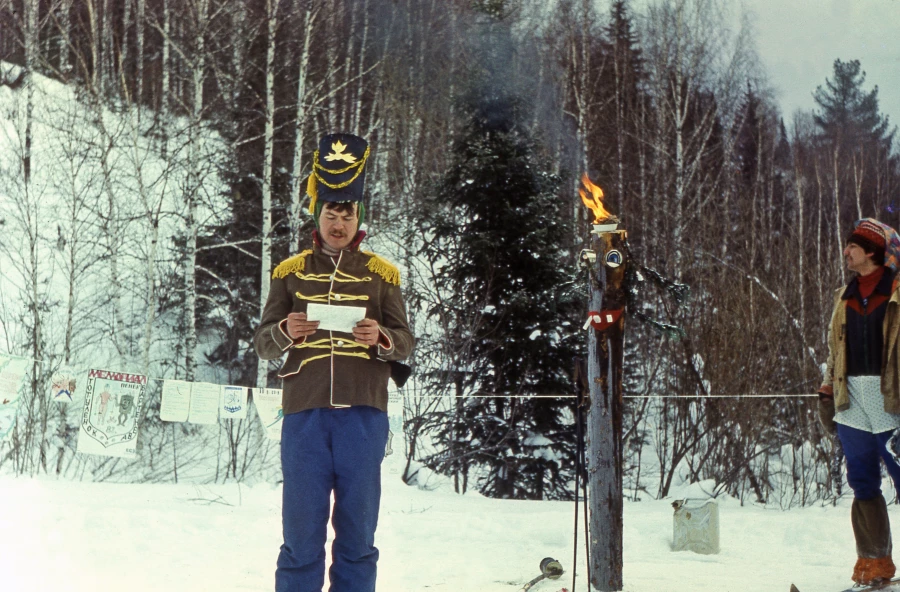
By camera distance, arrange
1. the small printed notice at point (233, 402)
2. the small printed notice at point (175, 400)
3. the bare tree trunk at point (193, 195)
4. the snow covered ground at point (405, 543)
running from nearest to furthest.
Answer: the snow covered ground at point (405, 543) → the small printed notice at point (175, 400) → the small printed notice at point (233, 402) → the bare tree trunk at point (193, 195)

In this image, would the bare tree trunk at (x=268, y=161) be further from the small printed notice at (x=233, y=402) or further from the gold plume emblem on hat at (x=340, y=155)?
the gold plume emblem on hat at (x=340, y=155)

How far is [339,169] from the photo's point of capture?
10.6 ft

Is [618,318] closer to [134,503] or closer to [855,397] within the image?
[855,397]

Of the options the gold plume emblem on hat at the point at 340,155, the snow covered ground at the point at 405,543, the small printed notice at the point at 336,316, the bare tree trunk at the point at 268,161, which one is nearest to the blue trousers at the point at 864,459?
the snow covered ground at the point at 405,543

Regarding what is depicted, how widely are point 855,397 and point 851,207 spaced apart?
18.6 metres

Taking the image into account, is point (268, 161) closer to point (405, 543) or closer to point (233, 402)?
point (233, 402)

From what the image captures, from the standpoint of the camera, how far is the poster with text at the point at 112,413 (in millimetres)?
8266

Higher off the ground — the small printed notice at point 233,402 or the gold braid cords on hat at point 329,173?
the gold braid cords on hat at point 329,173

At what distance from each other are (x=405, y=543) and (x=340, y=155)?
3.74 meters

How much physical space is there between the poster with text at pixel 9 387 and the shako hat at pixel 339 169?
550cm

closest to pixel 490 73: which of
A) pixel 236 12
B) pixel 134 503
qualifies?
pixel 236 12

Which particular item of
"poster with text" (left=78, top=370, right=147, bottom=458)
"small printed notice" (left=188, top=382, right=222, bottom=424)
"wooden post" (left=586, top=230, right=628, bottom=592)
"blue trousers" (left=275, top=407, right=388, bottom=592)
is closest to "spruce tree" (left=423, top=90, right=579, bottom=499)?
"small printed notice" (left=188, top=382, right=222, bottom=424)

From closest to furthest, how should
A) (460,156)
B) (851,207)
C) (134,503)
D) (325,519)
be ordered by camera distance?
(325,519) < (134,503) < (460,156) < (851,207)

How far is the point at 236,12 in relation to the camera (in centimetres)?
1352
